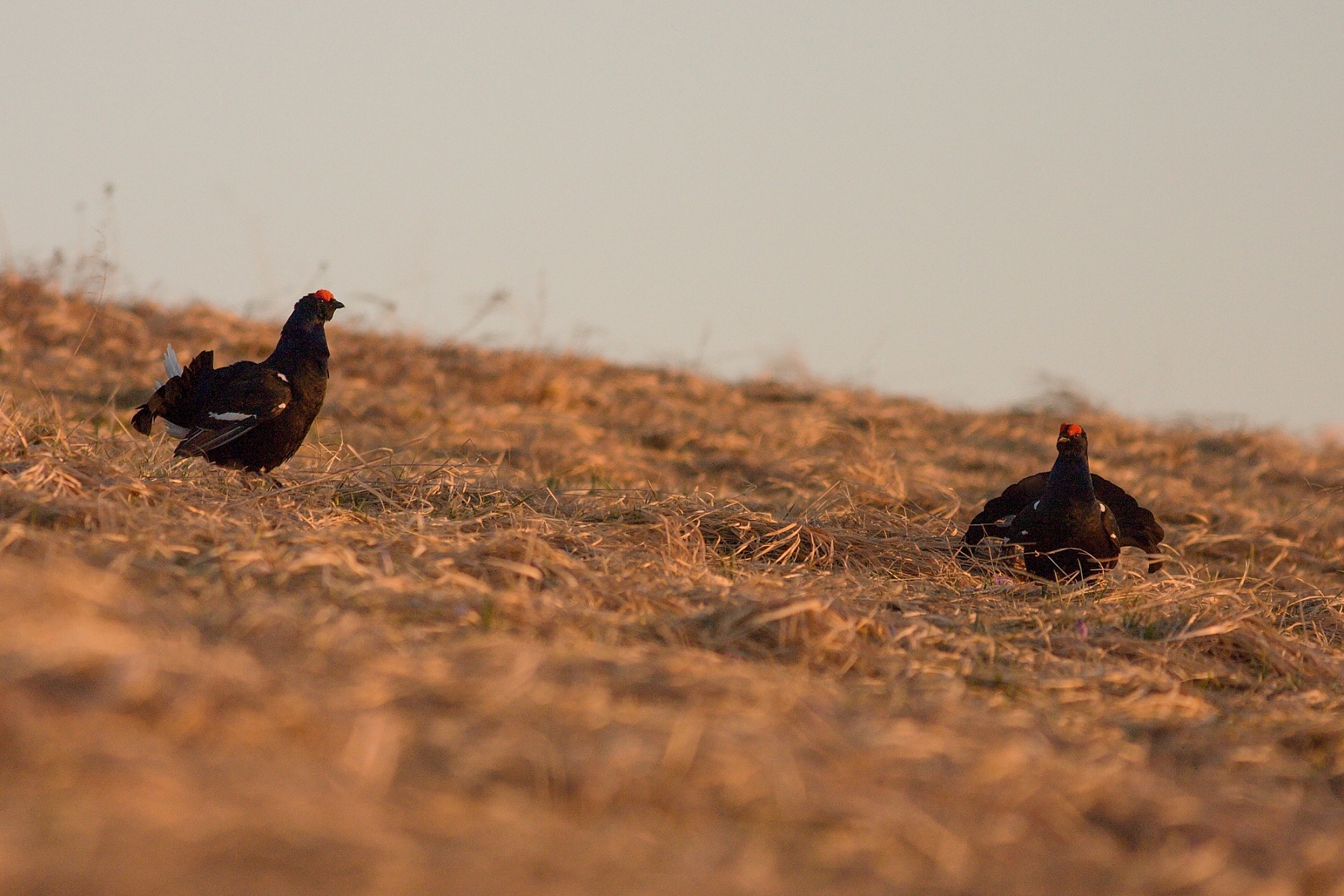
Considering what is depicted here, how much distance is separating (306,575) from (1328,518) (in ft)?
27.7

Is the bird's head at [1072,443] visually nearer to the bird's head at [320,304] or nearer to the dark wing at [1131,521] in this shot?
the dark wing at [1131,521]

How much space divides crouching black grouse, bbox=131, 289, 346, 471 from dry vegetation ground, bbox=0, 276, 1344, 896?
157mm

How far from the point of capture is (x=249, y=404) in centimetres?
559

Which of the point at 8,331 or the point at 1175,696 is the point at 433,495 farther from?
the point at 8,331

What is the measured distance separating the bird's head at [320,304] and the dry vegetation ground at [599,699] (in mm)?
714

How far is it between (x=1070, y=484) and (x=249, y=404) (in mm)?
3428

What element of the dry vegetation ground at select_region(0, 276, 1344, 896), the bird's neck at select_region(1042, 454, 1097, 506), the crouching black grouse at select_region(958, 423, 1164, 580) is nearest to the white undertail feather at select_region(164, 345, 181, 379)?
the dry vegetation ground at select_region(0, 276, 1344, 896)

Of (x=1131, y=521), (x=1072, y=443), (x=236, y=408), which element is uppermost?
(x=1072, y=443)

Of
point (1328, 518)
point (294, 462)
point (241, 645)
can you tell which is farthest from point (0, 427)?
point (1328, 518)

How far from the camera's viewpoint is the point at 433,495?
5.07 metres

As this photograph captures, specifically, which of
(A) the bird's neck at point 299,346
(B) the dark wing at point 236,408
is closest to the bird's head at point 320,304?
(A) the bird's neck at point 299,346

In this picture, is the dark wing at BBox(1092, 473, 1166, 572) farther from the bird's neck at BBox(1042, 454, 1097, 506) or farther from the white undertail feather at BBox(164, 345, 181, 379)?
the white undertail feather at BBox(164, 345, 181, 379)

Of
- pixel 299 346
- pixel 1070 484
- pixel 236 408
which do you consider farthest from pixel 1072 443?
pixel 236 408

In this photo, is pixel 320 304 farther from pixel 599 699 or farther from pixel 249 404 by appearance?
pixel 599 699
